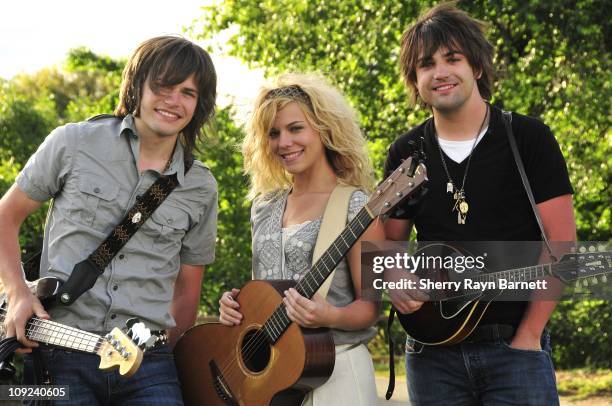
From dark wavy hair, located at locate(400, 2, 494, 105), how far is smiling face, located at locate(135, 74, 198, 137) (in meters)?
0.94

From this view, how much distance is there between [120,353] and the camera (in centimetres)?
356

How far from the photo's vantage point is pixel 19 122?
10.2 m

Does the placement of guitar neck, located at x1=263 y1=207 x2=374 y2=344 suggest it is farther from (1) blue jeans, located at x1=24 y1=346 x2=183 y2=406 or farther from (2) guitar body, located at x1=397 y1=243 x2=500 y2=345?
(1) blue jeans, located at x1=24 y1=346 x2=183 y2=406

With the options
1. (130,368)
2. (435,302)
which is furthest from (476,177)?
(130,368)

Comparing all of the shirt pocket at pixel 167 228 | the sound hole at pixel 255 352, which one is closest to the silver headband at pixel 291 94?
the shirt pocket at pixel 167 228

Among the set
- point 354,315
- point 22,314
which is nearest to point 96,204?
point 22,314

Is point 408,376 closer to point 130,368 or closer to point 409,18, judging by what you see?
point 130,368

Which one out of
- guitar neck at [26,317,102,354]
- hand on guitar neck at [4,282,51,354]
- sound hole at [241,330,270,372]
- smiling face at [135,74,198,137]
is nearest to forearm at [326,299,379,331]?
sound hole at [241,330,270,372]

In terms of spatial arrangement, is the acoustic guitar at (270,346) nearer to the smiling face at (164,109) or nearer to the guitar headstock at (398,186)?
the guitar headstock at (398,186)

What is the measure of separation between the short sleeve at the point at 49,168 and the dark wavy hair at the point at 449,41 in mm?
1448

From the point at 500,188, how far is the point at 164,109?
145cm

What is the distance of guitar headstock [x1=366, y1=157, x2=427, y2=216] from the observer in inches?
145

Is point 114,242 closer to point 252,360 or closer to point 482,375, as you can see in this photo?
point 252,360

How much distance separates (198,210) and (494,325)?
139 cm
